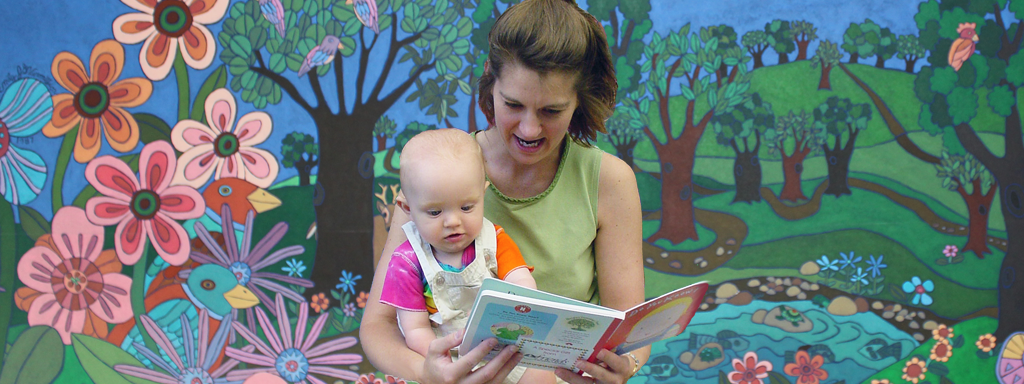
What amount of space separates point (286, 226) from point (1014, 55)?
408 cm

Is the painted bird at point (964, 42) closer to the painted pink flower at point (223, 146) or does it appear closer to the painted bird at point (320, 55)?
the painted bird at point (320, 55)

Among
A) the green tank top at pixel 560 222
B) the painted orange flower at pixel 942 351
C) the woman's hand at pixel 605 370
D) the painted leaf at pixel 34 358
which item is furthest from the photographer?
the painted leaf at pixel 34 358

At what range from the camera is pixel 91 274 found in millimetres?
3863

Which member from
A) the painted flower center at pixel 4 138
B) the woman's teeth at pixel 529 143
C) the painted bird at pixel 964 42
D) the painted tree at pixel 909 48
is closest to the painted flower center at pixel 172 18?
the painted flower center at pixel 4 138

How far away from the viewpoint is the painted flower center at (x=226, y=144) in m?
3.74

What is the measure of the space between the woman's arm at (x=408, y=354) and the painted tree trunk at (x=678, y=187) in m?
2.17

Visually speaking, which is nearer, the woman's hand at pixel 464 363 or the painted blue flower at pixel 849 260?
the woman's hand at pixel 464 363

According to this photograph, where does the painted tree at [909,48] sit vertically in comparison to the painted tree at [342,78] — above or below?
above

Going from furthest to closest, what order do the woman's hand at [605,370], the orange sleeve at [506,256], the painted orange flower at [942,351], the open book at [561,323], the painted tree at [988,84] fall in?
the painted orange flower at [942,351] → the painted tree at [988,84] → the orange sleeve at [506,256] → the woman's hand at [605,370] → the open book at [561,323]

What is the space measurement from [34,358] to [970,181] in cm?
546

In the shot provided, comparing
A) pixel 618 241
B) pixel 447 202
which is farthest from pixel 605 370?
pixel 447 202

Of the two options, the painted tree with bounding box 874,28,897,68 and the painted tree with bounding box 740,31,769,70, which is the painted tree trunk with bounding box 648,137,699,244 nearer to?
A: the painted tree with bounding box 740,31,769,70

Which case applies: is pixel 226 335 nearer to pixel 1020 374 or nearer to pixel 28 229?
pixel 28 229

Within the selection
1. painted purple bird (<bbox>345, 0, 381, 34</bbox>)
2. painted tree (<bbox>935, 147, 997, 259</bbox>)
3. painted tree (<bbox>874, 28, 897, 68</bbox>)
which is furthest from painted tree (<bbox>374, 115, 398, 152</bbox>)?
painted tree (<bbox>935, 147, 997, 259</bbox>)
